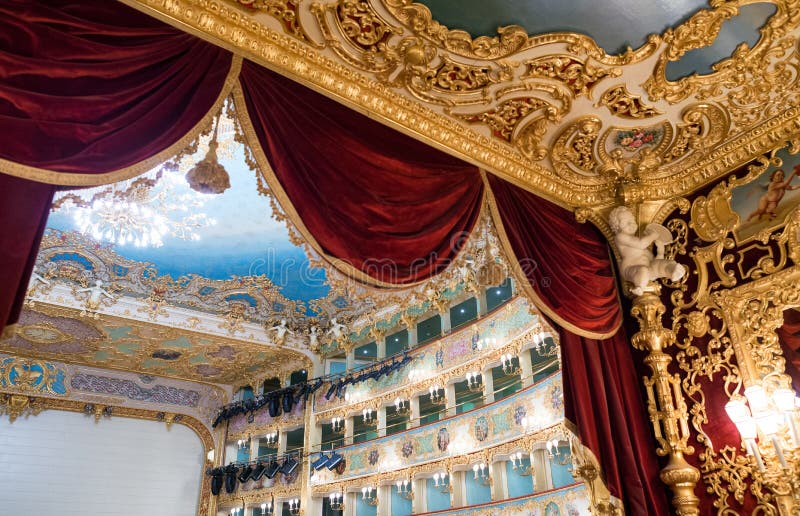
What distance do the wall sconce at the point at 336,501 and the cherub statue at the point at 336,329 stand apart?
140 inches

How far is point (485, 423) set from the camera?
401 inches

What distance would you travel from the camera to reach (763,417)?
14.9ft

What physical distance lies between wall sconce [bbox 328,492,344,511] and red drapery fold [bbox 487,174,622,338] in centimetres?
898

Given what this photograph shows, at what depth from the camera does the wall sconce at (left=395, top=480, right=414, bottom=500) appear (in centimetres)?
1134

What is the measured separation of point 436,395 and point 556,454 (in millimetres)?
2760

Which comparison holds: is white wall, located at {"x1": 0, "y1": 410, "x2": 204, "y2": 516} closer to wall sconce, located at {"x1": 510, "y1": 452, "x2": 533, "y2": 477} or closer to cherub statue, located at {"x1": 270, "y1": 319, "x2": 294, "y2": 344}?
cherub statue, located at {"x1": 270, "y1": 319, "x2": 294, "y2": 344}

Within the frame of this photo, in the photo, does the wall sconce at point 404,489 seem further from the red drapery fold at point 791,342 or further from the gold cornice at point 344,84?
the red drapery fold at point 791,342

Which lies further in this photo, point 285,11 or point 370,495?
point 370,495

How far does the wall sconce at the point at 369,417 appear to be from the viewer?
41.7 ft

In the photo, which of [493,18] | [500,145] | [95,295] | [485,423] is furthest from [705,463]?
[95,295]

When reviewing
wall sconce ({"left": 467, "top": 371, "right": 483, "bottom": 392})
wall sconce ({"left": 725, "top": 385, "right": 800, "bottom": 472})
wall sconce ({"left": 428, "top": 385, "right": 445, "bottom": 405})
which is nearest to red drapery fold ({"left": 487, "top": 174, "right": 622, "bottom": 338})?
wall sconce ({"left": 725, "top": 385, "right": 800, "bottom": 472})

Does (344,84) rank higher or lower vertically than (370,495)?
higher

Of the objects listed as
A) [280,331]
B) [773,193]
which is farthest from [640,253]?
[280,331]

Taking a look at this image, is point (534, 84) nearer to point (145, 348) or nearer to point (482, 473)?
point (482, 473)
